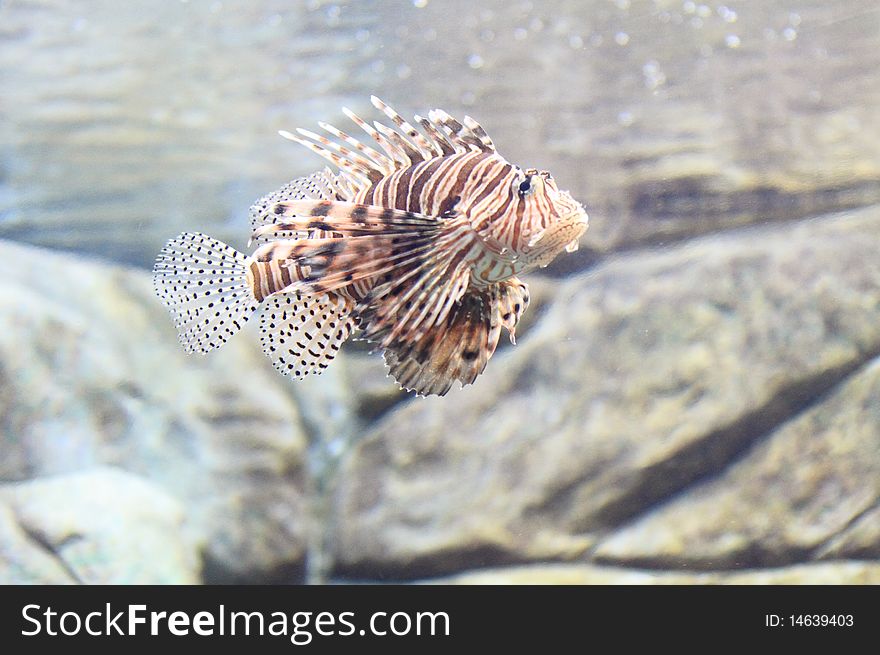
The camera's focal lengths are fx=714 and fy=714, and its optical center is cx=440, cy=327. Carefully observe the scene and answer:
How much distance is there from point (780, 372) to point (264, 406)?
4753mm

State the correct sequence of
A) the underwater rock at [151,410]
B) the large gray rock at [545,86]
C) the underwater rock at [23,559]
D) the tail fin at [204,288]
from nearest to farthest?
the tail fin at [204,288]
the underwater rock at [23,559]
the underwater rock at [151,410]
the large gray rock at [545,86]

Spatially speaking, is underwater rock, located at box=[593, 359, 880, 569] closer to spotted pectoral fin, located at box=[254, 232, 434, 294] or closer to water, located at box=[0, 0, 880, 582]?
water, located at box=[0, 0, 880, 582]

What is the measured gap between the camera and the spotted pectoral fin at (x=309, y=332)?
2299 mm

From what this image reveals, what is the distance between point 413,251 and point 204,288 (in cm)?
125

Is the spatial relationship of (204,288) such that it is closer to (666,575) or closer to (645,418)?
(645,418)

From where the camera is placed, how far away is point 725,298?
6.21 metres

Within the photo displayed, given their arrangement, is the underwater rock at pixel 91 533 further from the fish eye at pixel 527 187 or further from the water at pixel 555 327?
the fish eye at pixel 527 187

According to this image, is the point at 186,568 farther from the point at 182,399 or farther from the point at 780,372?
the point at 780,372

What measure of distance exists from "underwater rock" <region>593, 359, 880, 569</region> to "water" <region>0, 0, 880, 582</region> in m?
0.02

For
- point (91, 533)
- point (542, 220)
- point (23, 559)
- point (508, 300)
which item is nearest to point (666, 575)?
point (508, 300)

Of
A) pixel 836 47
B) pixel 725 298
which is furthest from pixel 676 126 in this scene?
pixel 725 298

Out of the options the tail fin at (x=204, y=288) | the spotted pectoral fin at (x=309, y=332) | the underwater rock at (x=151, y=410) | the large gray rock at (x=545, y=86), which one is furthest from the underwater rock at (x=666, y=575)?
the spotted pectoral fin at (x=309, y=332)

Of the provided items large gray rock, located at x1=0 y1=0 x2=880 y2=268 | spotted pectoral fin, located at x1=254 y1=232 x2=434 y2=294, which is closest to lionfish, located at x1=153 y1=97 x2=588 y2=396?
spotted pectoral fin, located at x1=254 y1=232 x2=434 y2=294

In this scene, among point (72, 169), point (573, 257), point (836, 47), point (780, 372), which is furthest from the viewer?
point (72, 169)
